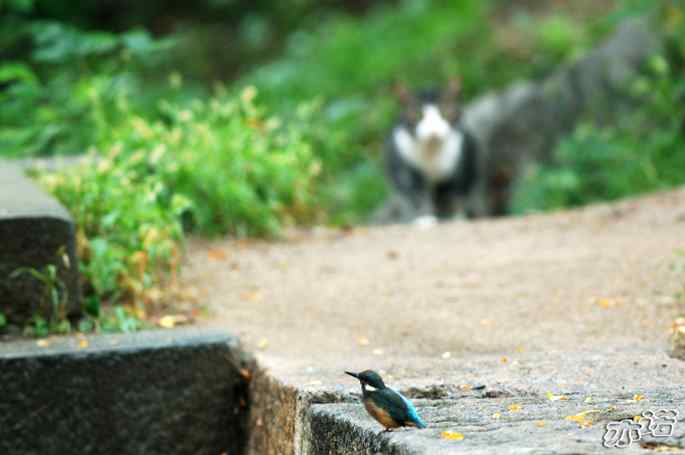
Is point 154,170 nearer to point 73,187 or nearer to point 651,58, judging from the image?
point 73,187

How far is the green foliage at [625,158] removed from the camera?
7055 mm

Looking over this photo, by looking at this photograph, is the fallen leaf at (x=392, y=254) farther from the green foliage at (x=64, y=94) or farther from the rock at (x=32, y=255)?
the rock at (x=32, y=255)

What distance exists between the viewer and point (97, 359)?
10.7 ft

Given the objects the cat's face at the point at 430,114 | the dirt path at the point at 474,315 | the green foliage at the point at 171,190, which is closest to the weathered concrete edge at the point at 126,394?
the dirt path at the point at 474,315

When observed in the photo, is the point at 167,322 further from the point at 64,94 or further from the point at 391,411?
the point at 64,94

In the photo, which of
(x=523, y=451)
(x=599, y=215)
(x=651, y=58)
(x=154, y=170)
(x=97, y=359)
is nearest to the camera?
(x=523, y=451)

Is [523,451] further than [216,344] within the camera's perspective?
No

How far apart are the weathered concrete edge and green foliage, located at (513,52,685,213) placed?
416 cm

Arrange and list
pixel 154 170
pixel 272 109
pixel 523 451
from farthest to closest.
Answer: pixel 272 109, pixel 154 170, pixel 523 451

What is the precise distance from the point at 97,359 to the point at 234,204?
85.6 inches

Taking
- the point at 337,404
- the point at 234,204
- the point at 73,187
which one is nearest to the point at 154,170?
the point at 234,204

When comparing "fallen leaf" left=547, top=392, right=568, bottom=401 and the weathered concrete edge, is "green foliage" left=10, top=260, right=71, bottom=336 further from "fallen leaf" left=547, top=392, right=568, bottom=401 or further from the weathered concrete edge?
"fallen leaf" left=547, top=392, right=568, bottom=401

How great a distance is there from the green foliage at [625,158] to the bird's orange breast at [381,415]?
504 cm

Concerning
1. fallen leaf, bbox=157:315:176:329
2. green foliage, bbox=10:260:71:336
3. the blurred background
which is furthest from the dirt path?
green foliage, bbox=10:260:71:336
